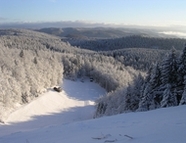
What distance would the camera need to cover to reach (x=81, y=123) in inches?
719

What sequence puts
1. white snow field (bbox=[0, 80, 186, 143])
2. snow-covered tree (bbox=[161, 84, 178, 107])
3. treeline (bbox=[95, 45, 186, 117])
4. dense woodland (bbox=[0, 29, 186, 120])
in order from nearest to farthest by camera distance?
white snow field (bbox=[0, 80, 186, 143]) < snow-covered tree (bbox=[161, 84, 178, 107]) < treeline (bbox=[95, 45, 186, 117]) < dense woodland (bbox=[0, 29, 186, 120])

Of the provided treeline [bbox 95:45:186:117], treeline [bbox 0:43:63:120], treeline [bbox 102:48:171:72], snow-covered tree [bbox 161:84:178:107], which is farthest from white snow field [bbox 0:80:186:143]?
treeline [bbox 102:48:171:72]

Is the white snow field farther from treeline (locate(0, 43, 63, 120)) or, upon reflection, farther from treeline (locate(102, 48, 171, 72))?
treeline (locate(102, 48, 171, 72))

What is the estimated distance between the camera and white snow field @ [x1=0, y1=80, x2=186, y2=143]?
38.9ft

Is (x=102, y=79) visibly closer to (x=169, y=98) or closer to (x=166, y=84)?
(x=166, y=84)

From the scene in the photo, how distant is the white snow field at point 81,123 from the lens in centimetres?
1185

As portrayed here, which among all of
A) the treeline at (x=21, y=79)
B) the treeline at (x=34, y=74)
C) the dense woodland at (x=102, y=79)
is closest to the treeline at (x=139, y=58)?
the dense woodland at (x=102, y=79)

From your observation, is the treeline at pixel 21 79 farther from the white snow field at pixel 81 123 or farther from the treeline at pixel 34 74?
the white snow field at pixel 81 123

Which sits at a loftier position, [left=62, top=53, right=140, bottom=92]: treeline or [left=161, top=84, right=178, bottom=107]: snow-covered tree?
[left=161, top=84, right=178, bottom=107]: snow-covered tree

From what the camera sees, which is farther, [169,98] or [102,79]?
[102,79]

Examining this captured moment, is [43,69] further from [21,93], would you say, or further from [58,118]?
[58,118]

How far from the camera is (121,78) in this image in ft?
325

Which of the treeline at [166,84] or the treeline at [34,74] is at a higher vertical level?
the treeline at [166,84]

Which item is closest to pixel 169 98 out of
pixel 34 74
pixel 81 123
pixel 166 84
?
pixel 166 84
